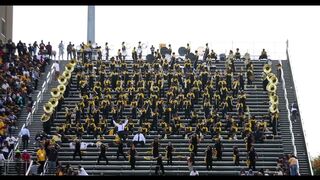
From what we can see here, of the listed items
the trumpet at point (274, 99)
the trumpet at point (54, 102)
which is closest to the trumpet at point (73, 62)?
the trumpet at point (54, 102)

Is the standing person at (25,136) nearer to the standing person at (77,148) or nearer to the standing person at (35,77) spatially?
the standing person at (77,148)

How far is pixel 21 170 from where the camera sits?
28547 millimetres

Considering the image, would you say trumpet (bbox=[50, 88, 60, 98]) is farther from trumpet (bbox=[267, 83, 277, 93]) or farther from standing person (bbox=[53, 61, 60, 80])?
trumpet (bbox=[267, 83, 277, 93])

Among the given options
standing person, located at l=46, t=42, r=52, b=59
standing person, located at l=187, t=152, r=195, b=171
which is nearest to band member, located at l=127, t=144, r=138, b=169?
standing person, located at l=187, t=152, r=195, b=171

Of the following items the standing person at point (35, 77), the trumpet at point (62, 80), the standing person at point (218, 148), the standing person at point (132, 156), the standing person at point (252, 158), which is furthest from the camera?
the standing person at point (35, 77)

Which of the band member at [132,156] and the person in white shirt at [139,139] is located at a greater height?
the person in white shirt at [139,139]

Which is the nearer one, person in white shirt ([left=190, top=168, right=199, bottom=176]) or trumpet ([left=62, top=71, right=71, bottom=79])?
person in white shirt ([left=190, top=168, right=199, bottom=176])

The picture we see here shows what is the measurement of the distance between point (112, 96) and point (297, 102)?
874cm

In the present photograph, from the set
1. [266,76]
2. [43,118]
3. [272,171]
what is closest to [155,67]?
[266,76]

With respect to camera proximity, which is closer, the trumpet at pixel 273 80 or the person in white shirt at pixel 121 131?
the person in white shirt at pixel 121 131

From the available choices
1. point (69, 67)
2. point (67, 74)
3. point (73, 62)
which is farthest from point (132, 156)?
point (73, 62)

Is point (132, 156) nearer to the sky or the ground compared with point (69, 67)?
nearer to the ground

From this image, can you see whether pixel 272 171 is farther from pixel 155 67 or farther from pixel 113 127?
pixel 155 67

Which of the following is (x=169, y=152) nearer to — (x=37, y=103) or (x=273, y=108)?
(x=273, y=108)
